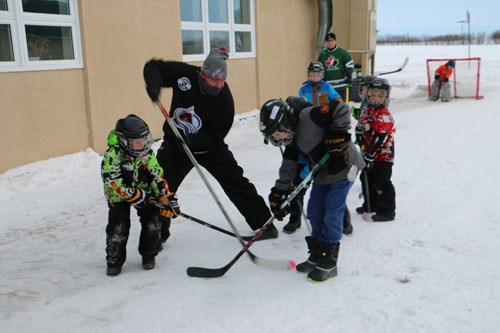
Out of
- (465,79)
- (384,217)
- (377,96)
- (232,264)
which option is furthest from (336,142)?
(465,79)

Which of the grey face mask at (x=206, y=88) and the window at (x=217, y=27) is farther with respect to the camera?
the window at (x=217, y=27)

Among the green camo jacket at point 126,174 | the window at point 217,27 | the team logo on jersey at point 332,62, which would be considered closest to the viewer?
the green camo jacket at point 126,174

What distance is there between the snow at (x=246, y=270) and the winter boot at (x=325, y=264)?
0.07 metres

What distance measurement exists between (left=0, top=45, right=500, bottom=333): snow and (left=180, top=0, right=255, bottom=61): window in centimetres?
422

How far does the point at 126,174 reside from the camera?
3.76 meters

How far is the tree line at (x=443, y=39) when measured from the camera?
62894 mm

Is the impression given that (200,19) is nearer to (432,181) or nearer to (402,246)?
(432,181)

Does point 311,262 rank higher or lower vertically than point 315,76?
lower

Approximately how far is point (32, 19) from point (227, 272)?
4902mm

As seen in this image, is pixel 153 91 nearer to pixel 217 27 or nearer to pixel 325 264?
pixel 325 264

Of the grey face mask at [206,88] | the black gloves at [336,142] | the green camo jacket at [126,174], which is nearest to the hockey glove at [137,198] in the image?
the green camo jacket at [126,174]

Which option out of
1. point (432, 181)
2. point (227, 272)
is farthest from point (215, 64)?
point (432, 181)

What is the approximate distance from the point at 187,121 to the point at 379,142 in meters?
1.89

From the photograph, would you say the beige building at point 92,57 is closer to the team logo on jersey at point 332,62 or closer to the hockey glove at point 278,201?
the team logo on jersey at point 332,62
